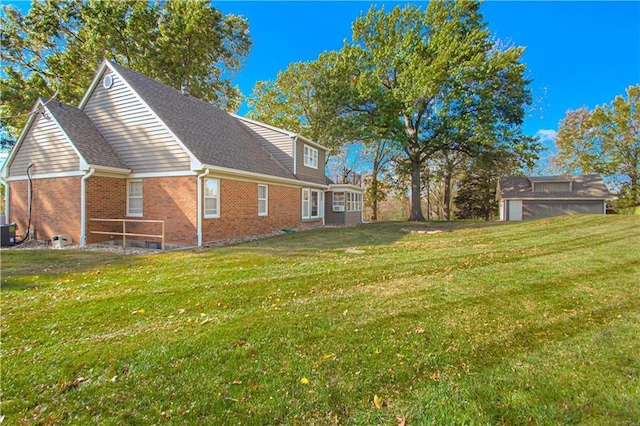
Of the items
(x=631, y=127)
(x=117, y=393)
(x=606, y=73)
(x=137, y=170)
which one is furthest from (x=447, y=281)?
(x=631, y=127)

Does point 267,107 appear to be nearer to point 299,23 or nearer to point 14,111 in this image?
point 299,23

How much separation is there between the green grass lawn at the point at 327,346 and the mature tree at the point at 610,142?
3073 centimetres

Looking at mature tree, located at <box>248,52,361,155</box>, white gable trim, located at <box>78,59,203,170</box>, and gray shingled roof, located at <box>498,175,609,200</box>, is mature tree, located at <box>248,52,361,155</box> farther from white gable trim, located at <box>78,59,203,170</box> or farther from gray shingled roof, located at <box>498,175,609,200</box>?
gray shingled roof, located at <box>498,175,609,200</box>

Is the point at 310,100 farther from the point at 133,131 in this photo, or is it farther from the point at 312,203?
the point at 133,131

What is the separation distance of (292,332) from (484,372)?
190 centimetres

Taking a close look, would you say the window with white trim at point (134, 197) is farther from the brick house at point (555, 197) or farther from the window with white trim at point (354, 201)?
the brick house at point (555, 197)

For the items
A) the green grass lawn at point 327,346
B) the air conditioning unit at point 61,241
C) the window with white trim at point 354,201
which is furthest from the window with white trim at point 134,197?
the window with white trim at point 354,201

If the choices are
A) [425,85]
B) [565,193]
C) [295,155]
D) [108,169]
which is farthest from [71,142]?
[565,193]

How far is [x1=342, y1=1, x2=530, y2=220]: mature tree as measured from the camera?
18.5 meters

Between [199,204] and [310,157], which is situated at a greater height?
[310,157]

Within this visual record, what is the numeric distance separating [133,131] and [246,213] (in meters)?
4.98

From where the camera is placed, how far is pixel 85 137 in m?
10.9

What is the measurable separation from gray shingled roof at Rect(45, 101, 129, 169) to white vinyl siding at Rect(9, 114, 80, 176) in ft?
1.02

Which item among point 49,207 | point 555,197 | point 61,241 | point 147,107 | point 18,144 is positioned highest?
point 147,107
